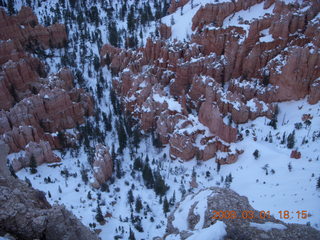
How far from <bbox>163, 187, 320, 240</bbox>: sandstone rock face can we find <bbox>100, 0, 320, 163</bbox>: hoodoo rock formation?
17283 millimetres

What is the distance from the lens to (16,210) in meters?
7.39

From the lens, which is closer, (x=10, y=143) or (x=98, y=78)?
(x=10, y=143)

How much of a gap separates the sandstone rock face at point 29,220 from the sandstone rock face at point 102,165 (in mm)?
17516

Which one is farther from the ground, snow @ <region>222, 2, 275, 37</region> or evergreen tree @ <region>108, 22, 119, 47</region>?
snow @ <region>222, 2, 275, 37</region>

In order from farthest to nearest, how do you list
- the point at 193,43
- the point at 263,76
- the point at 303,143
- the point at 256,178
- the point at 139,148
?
1. the point at 193,43
2. the point at 263,76
3. the point at 139,148
4. the point at 303,143
5. the point at 256,178

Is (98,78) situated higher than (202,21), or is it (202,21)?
(202,21)

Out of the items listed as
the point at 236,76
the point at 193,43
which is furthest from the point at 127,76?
the point at 236,76

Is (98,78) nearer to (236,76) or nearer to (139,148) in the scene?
(139,148)

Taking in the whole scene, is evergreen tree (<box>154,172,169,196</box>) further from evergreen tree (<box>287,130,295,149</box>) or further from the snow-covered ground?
evergreen tree (<box>287,130,295,149</box>)

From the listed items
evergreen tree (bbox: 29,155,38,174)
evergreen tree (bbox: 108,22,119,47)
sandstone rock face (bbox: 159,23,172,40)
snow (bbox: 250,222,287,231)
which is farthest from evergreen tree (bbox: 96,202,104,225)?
evergreen tree (bbox: 108,22,119,47)

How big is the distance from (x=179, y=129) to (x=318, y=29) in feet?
76.9

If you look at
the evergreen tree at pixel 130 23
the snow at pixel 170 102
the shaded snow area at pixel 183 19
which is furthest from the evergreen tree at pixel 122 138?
the evergreen tree at pixel 130 23

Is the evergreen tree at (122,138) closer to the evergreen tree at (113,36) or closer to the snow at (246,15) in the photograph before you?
the snow at (246,15)

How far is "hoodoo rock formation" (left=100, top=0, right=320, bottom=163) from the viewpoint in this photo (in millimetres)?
30906
